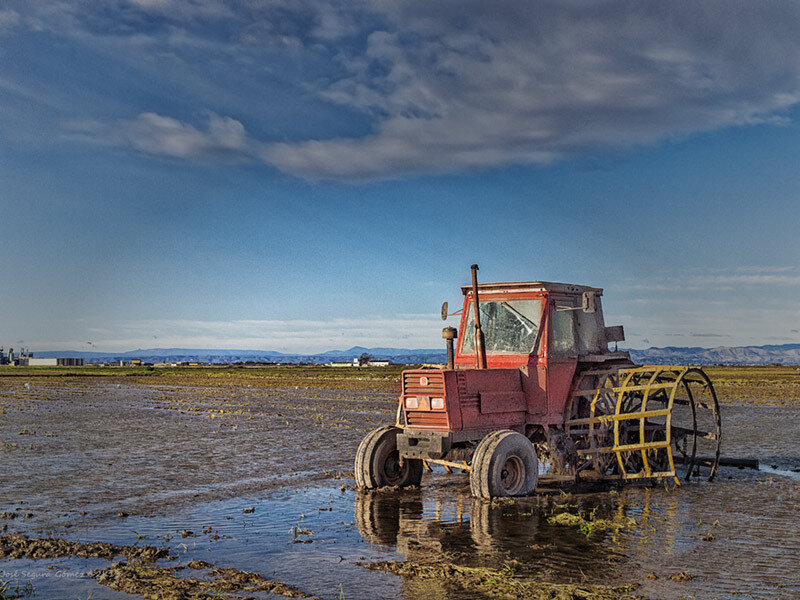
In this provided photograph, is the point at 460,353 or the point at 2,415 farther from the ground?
the point at 460,353

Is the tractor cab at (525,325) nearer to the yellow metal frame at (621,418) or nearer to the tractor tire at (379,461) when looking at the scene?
the yellow metal frame at (621,418)

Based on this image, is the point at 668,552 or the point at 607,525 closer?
the point at 668,552

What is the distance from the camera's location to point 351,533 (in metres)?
9.80

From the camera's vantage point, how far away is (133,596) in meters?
7.08

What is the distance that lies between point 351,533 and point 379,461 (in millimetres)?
2677

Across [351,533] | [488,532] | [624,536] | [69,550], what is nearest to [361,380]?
[351,533]

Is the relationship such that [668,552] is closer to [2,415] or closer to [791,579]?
[791,579]

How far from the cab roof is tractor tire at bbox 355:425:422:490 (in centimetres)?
300

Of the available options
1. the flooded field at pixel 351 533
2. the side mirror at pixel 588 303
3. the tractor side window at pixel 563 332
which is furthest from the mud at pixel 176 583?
the tractor side window at pixel 563 332

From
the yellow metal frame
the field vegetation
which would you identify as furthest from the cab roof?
the field vegetation

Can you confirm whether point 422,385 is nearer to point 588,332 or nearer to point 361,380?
point 588,332

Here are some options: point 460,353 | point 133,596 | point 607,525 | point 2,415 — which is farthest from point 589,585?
point 2,415

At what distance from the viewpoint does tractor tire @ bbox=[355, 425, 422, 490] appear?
1238cm

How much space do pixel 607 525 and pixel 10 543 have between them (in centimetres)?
764
